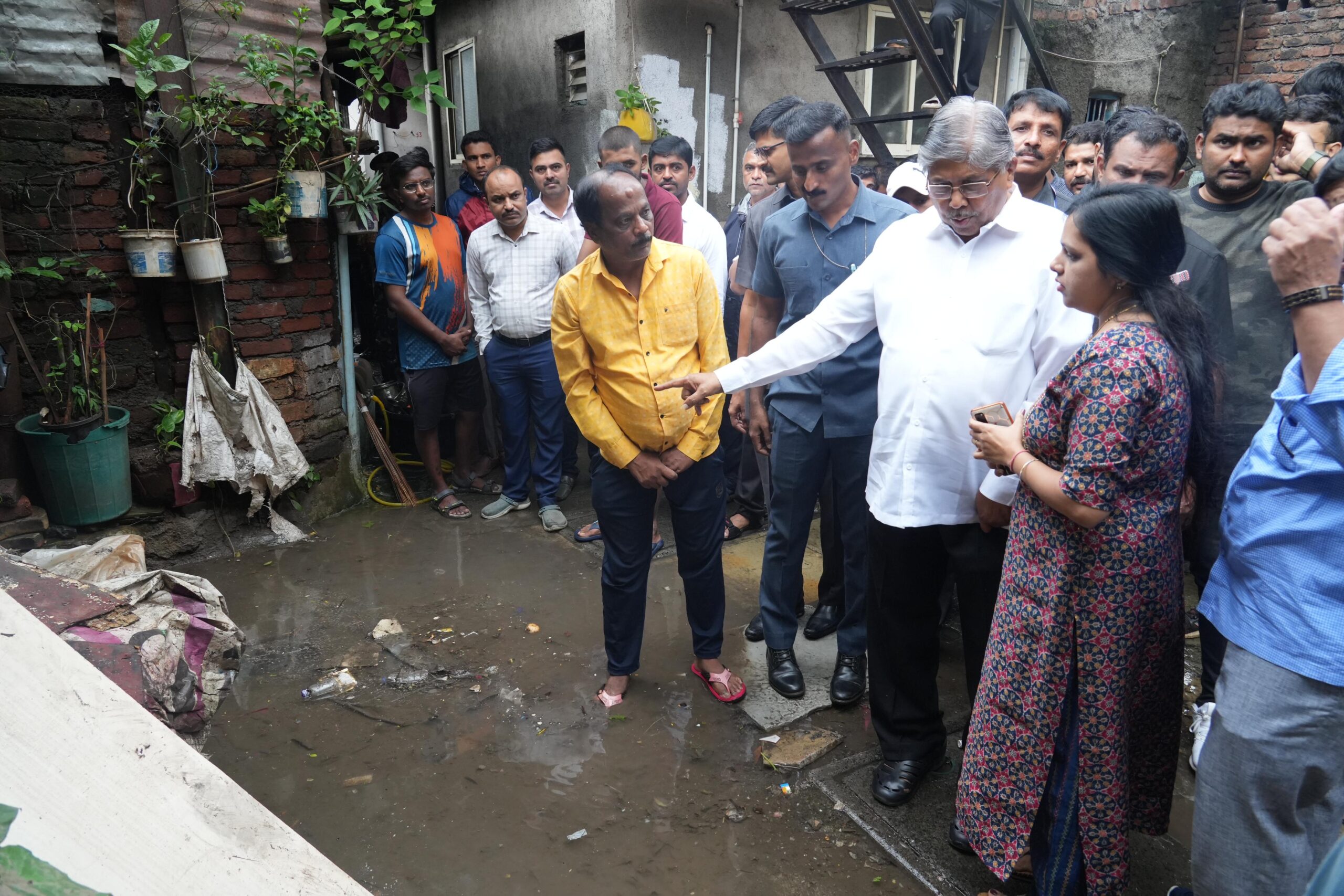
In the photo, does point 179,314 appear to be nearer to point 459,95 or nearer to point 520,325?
point 520,325

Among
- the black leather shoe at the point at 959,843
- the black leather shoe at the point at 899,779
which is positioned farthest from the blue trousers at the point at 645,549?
the black leather shoe at the point at 959,843

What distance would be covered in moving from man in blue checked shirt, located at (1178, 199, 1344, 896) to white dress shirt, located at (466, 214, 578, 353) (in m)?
3.81

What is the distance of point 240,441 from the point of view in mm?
4688

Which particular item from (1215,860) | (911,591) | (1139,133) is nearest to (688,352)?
(911,591)

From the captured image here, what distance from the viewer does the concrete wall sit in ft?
27.2

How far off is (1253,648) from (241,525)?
4631 millimetres

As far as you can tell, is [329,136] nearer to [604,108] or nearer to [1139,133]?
[604,108]

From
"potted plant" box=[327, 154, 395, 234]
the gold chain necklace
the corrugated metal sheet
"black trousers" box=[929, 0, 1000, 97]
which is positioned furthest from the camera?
"black trousers" box=[929, 0, 1000, 97]

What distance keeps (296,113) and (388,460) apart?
2.05m

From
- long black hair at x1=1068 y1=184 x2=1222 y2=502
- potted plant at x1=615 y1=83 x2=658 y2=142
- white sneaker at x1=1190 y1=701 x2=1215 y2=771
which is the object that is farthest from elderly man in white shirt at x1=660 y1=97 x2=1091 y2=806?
potted plant at x1=615 y1=83 x2=658 y2=142

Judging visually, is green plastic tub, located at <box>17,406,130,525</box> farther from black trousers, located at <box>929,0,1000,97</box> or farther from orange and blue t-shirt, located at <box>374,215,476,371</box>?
black trousers, located at <box>929,0,1000,97</box>

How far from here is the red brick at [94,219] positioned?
418cm

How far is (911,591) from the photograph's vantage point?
2.58 meters

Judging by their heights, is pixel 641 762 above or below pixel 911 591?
below
